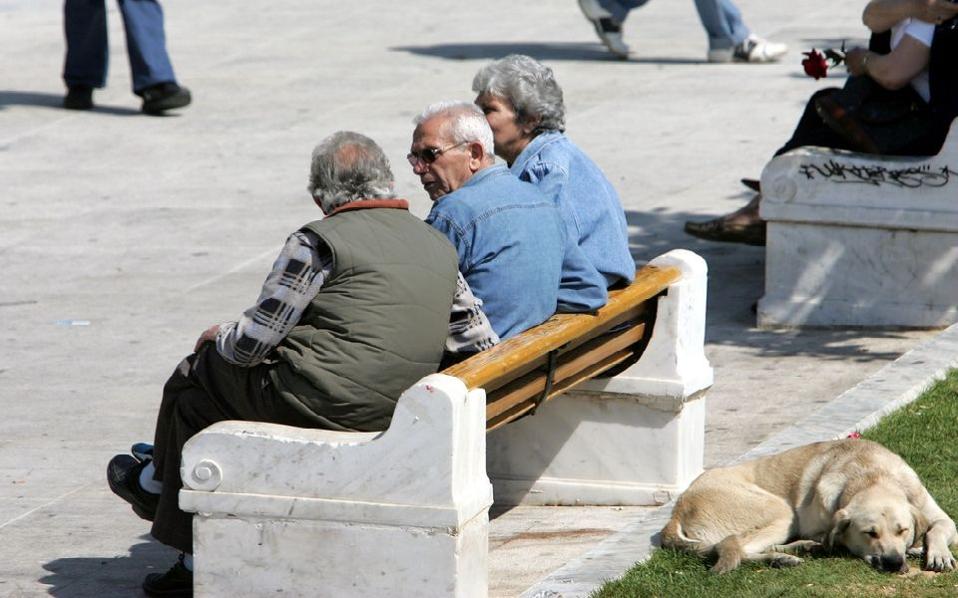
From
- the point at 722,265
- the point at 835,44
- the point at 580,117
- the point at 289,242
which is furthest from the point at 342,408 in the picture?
the point at 835,44


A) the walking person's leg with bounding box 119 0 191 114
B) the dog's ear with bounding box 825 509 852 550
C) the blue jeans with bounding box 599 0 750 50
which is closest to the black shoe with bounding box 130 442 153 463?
the dog's ear with bounding box 825 509 852 550

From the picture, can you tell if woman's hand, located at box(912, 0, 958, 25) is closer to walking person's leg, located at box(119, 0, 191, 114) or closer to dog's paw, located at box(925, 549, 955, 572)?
dog's paw, located at box(925, 549, 955, 572)

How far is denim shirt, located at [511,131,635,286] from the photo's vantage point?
548 cm

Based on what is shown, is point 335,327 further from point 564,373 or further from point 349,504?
point 564,373

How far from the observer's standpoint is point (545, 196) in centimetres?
527

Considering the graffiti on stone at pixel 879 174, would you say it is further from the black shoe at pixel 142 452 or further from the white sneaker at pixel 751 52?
the white sneaker at pixel 751 52

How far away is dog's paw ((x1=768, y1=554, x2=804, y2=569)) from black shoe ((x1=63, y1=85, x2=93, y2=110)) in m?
9.38

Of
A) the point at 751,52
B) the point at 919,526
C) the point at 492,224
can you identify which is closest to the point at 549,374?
the point at 492,224

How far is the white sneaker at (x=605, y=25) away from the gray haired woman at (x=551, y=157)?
897cm

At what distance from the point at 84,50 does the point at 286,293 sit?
347 inches

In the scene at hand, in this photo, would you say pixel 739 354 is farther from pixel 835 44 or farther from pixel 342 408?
pixel 835 44

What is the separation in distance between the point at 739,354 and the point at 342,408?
3.49m

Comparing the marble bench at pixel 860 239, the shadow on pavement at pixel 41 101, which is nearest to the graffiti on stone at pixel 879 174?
the marble bench at pixel 860 239

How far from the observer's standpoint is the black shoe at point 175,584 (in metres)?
4.95
